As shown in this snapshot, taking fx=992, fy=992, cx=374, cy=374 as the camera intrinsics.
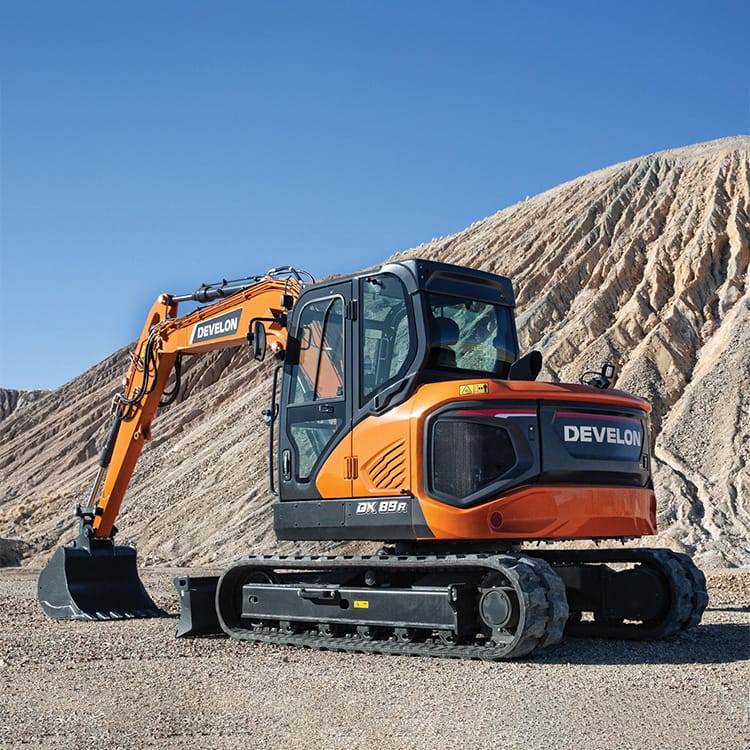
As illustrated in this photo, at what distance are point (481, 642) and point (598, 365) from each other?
816 inches

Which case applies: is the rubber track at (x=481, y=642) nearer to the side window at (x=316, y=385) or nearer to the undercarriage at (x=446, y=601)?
the undercarriage at (x=446, y=601)

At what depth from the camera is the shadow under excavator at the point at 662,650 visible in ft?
26.4

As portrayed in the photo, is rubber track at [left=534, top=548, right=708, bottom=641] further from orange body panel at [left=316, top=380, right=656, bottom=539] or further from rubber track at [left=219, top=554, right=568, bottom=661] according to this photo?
rubber track at [left=219, top=554, right=568, bottom=661]

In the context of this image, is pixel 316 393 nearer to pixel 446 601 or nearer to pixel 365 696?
pixel 446 601

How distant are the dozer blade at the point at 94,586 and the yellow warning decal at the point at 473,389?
5.51 metres

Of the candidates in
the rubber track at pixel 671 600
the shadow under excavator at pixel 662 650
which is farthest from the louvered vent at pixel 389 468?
the rubber track at pixel 671 600

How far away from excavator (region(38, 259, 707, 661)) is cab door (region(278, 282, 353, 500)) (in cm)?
2

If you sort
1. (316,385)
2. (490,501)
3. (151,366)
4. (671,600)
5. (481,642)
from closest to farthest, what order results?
(490,501) < (481,642) < (671,600) < (316,385) < (151,366)

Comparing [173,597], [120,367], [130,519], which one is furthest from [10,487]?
[173,597]

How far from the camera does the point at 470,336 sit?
9.20 meters

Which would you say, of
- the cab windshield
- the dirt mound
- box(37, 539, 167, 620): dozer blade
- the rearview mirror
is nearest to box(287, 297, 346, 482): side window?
the rearview mirror

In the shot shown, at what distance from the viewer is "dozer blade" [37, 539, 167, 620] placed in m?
11.6

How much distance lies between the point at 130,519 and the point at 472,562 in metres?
22.6

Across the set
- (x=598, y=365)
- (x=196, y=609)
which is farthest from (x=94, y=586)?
(x=598, y=365)
